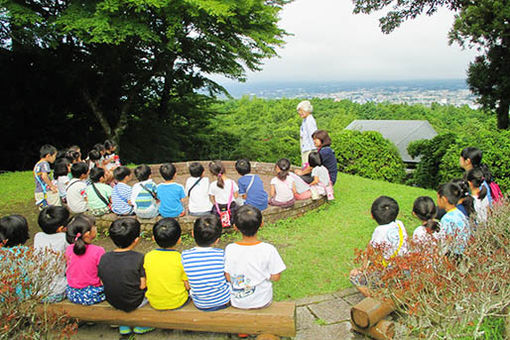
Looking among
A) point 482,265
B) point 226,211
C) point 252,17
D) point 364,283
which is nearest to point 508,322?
point 482,265

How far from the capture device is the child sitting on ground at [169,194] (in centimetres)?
506

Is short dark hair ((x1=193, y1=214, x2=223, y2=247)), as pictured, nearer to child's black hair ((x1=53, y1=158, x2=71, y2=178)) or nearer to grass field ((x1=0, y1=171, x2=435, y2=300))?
grass field ((x1=0, y1=171, x2=435, y2=300))

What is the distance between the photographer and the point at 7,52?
10695mm

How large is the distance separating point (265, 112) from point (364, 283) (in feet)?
104

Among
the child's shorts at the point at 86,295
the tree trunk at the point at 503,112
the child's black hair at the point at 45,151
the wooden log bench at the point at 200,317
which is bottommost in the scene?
the wooden log bench at the point at 200,317

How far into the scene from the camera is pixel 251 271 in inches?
116

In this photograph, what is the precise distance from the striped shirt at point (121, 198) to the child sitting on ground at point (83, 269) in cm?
222

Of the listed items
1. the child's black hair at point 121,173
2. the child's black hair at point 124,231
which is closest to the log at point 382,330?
the child's black hair at point 124,231

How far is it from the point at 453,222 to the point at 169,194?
367 centimetres

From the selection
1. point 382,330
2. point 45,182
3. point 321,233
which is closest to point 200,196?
point 321,233

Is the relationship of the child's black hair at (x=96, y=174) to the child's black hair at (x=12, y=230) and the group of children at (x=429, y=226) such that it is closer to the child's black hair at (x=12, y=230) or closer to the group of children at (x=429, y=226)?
the child's black hair at (x=12, y=230)

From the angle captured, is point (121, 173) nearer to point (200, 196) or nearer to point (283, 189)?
point (200, 196)

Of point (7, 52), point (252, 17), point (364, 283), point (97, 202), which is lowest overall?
point (364, 283)

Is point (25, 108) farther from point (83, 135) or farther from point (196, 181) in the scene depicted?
point (196, 181)
